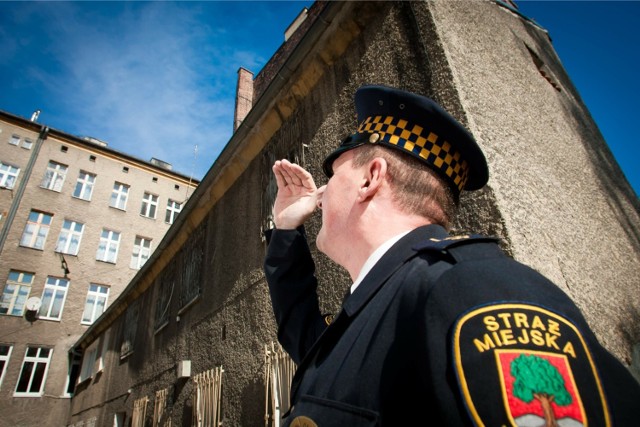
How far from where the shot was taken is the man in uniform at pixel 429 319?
0.62 m

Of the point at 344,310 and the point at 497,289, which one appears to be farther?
the point at 344,310

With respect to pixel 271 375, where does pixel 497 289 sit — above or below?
below

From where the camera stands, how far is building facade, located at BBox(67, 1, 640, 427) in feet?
8.07

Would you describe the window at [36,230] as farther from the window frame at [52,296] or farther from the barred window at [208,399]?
the barred window at [208,399]

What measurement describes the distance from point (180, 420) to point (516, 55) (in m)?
6.73

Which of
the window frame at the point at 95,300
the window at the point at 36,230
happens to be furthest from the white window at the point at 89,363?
the window at the point at 36,230

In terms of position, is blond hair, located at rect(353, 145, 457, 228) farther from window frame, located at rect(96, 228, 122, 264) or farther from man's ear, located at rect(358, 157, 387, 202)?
window frame, located at rect(96, 228, 122, 264)

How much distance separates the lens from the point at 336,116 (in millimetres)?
3816

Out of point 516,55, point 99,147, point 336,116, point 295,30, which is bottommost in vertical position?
point 336,116

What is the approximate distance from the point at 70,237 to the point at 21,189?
11.1 feet

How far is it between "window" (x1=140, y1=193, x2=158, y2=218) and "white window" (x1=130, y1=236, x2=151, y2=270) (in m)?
1.62

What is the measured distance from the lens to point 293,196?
1.94 m

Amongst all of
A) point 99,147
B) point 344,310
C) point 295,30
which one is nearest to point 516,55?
point 344,310

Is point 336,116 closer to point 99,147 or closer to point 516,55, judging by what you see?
point 516,55
